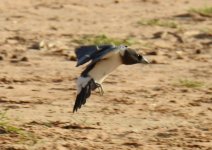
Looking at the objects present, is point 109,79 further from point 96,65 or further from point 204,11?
point 204,11

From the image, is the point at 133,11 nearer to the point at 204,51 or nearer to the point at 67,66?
the point at 204,51

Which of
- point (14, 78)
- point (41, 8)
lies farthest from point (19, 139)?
point (41, 8)

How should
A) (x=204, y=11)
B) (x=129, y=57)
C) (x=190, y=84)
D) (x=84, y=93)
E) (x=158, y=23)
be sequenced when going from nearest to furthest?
(x=84, y=93) → (x=129, y=57) → (x=190, y=84) → (x=158, y=23) → (x=204, y=11)

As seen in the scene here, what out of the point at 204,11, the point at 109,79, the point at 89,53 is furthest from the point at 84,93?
the point at 204,11

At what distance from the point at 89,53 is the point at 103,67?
16 centimetres

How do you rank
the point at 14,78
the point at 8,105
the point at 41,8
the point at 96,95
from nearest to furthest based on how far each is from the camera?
the point at 8,105, the point at 96,95, the point at 14,78, the point at 41,8

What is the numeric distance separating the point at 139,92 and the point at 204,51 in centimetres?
209

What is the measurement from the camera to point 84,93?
5.29 metres

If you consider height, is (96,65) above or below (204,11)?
above

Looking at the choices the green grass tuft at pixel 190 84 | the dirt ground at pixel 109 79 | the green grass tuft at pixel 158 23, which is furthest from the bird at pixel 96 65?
the green grass tuft at pixel 158 23

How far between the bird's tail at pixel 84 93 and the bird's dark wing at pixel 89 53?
0.14 meters

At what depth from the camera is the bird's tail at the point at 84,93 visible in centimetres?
528

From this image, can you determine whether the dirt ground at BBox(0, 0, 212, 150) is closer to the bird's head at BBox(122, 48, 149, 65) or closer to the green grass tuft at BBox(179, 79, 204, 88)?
the green grass tuft at BBox(179, 79, 204, 88)

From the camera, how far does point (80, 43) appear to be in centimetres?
897
